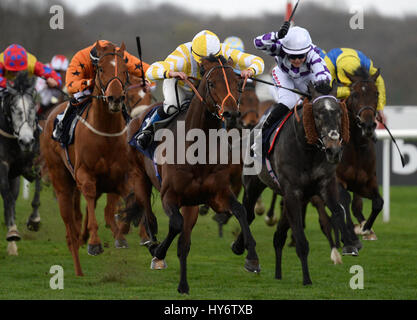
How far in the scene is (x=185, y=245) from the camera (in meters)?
6.38

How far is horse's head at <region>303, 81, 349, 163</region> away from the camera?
636 centimetres

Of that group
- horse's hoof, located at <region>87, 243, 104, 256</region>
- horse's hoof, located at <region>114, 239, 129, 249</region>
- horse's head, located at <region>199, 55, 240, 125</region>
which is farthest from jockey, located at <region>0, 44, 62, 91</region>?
horse's head, located at <region>199, 55, 240, 125</region>

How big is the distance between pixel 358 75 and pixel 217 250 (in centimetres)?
240

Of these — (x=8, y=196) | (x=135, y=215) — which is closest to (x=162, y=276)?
(x=135, y=215)

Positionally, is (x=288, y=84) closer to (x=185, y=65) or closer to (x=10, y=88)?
(x=185, y=65)

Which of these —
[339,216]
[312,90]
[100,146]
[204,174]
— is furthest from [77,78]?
[339,216]

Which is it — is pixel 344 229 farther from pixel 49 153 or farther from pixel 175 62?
pixel 49 153

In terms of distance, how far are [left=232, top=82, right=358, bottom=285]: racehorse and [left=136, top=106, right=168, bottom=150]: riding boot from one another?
1012mm

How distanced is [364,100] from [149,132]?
220 cm

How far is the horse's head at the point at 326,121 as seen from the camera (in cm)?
636

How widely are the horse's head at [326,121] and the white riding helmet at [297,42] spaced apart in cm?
46

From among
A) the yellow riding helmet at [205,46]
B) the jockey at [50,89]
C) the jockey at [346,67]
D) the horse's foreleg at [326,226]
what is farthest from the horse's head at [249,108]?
the yellow riding helmet at [205,46]

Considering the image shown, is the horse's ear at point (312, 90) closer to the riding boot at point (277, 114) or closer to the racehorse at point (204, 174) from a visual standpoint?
the riding boot at point (277, 114)

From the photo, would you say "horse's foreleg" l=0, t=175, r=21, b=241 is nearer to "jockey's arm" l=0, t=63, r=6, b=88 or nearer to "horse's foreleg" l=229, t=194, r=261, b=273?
"jockey's arm" l=0, t=63, r=6, b=88
